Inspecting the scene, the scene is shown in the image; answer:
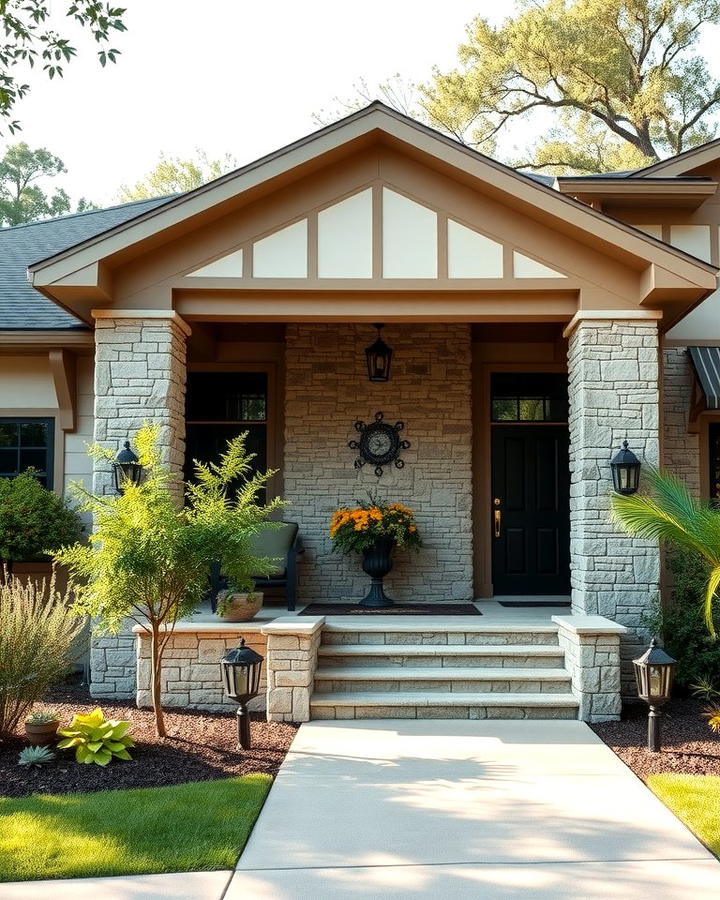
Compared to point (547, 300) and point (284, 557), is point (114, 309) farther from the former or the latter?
point (547, 300)

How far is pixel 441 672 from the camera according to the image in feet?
22.2

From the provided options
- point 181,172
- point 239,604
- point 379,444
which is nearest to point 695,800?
point 239,604

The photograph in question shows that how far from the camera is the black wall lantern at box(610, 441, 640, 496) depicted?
7.00 m

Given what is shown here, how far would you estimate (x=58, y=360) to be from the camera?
8289 millimetres

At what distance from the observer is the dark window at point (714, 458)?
29.7 ft

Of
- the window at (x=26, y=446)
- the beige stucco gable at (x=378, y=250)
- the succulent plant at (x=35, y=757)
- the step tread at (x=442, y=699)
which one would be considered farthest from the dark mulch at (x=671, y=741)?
the window at (x=26, y=446)

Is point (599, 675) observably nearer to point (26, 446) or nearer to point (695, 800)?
point (695, 800)

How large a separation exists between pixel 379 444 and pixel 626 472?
324 cm

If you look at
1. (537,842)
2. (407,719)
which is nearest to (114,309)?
(407,719)

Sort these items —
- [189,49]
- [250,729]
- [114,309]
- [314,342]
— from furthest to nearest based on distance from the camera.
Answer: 1. [314,342]
2. [189,49]
3. [114,309]
4. [250,729]

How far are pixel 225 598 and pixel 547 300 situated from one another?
374 centimetres

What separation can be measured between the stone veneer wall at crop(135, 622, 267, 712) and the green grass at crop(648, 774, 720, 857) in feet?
10.3

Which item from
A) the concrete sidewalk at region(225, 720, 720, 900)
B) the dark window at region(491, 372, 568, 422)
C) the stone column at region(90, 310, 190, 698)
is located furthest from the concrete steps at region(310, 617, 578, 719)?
the dark window at region(491, 372, 568, 422)

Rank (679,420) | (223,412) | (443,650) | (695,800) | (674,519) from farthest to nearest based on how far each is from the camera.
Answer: (223,412)
(679,420)
(443,650)
(674,519)
(695,800)
